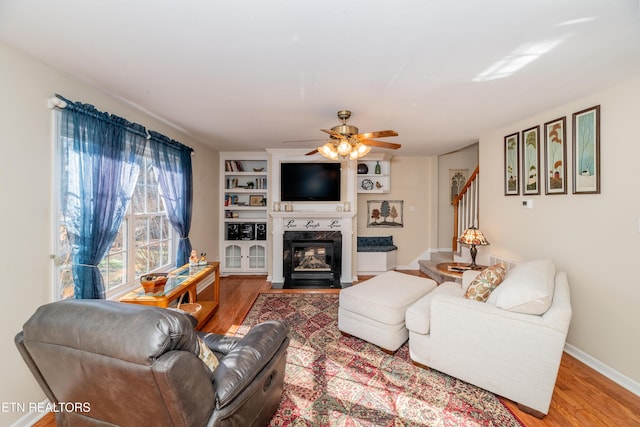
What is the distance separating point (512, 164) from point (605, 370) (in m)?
2.15

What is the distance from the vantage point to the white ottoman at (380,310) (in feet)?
7.94

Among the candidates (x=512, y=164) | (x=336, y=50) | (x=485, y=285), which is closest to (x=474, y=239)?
(x=512, y=164)

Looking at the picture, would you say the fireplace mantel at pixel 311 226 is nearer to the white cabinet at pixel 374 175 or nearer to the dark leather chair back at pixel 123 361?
the white cabinet at pixel 374 175

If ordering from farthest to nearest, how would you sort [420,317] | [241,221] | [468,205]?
[241,221]
[468,205]
[420,317]

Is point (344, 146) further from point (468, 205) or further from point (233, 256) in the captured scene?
point (233, 256)

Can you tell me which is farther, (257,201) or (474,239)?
(257,201)

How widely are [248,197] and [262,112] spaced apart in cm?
274

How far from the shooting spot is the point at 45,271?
6.02 ft

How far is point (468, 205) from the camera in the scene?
14.9ft

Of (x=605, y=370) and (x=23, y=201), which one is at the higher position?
(x=23, y=201)

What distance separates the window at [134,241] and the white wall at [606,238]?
4.25 meters

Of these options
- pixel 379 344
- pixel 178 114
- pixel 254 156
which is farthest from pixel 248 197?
pixel 379 344

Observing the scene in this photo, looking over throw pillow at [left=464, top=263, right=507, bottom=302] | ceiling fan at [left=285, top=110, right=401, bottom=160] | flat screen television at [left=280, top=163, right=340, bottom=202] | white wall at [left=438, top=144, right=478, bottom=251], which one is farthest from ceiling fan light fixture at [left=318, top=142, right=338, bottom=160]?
white wall at [left=438, top=144, right=478, bottom=251]

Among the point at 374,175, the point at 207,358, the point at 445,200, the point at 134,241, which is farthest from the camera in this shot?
the point at 445,200
